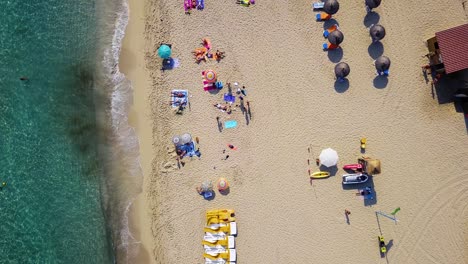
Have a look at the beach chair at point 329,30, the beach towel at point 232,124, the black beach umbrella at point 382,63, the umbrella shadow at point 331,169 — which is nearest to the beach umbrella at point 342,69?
the black beach umbrella at point 382,63

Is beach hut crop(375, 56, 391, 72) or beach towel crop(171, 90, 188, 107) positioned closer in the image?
beach hut crop(375, 56, 391, 72)

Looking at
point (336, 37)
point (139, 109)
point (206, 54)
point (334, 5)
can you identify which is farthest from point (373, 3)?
point (139, 109)

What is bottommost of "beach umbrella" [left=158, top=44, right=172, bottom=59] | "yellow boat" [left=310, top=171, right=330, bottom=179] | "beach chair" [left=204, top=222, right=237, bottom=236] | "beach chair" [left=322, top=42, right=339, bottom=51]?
"beach chair" [left=204, top=222, right=237, bottom=236]

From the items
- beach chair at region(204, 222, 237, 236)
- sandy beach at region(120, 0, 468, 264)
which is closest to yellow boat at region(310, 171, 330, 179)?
sandy beach at region(120, 0, 468, 264)

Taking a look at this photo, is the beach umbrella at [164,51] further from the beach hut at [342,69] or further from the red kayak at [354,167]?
the red kayak at [354,167]

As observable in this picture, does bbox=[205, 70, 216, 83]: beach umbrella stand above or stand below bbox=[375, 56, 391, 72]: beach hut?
above

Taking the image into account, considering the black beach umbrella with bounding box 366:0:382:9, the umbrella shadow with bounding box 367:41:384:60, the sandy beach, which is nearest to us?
the black beach umbrella with bounding box 366:0:382:9

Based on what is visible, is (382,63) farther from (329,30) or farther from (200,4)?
(200,4)

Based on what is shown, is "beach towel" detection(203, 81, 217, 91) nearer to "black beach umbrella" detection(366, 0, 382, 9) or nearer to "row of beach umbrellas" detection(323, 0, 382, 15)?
"row of beach umbrellas" detection(323, 0, 382, 15)
